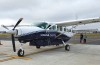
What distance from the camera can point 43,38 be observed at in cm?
1298

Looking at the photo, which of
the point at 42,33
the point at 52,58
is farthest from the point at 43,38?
the point at 52,58

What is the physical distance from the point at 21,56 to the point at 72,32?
295 inches

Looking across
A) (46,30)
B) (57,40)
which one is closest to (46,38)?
(46,30)

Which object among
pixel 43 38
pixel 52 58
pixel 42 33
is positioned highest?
pixel 42 33

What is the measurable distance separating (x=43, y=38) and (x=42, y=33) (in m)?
0.47

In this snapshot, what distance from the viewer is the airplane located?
11.1 m

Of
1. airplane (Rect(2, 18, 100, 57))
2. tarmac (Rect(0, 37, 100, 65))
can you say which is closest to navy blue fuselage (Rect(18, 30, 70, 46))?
airplane (Rect(2, 18, 100, 57))

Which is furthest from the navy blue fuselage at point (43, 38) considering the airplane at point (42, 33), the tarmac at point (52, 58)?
the tarmac at point (52, 58)

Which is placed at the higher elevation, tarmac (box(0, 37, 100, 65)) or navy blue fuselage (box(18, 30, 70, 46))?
navy blue fuselage (box(18, 30, 70, 46))

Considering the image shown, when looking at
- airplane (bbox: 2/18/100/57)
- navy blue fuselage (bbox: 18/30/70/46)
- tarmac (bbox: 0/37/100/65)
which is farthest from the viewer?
navy blue fuselage (bbox: 18/30/70/46)

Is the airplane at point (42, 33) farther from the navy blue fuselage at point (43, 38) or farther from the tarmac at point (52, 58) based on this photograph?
the tarmac at point (52, 58)

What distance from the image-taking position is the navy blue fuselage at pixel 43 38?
11562 mm

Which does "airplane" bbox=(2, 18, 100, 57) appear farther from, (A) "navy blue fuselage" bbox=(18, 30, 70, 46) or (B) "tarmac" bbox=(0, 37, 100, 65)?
(B) "tarmac" bbox=(0, 37, 100, 65)

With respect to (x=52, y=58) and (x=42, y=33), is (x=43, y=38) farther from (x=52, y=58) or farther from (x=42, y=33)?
(x=52, y=58)
